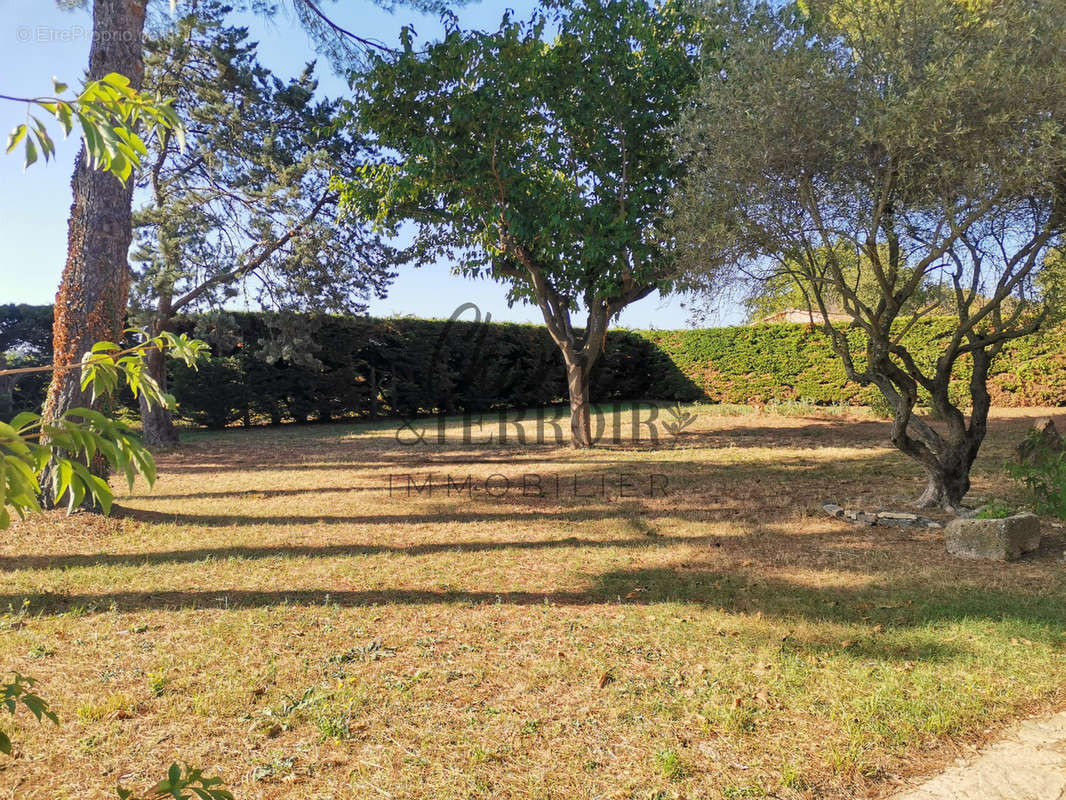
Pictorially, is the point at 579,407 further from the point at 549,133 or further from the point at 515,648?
the point at 515,648

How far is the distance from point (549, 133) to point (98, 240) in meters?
7.43

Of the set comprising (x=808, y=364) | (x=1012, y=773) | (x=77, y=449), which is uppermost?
(x=808, y=364)

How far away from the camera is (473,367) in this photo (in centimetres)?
2044

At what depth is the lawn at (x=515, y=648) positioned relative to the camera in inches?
108

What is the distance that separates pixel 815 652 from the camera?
3799 millimetres

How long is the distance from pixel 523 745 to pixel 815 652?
6.37 ft

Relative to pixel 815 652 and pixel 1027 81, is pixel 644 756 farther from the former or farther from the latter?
pixel 1027 81

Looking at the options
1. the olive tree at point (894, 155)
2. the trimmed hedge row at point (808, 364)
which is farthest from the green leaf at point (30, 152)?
the trimmed hedge row at point (808, 364)

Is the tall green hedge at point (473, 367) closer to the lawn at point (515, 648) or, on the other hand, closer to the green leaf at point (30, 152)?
the lawn at point (515, 648)

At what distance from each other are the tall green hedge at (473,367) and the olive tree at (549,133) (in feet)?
18.1

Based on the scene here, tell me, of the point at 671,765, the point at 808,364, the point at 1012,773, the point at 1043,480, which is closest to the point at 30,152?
the point at 671,765

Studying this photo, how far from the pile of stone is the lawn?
25 centimetres

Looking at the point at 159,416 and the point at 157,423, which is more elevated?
the point at 159,416

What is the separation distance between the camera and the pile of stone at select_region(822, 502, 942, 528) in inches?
267
